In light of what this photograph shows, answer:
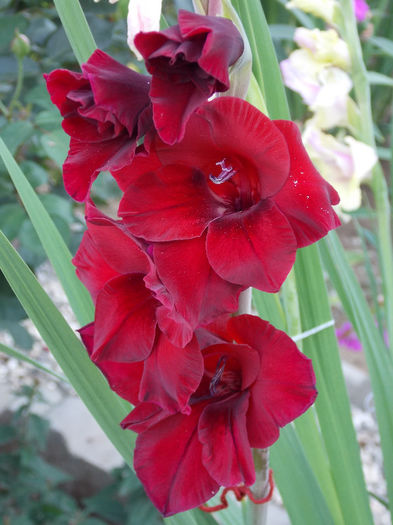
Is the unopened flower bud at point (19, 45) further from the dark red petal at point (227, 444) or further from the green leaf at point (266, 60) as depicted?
the dark red petal at point (227, 444)

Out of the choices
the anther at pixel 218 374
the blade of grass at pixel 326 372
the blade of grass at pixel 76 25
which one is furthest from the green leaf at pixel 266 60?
the anther at pixel 218 374

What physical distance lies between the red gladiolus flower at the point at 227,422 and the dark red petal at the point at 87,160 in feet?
0.39

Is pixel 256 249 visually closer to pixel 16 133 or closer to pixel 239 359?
pixel 239 359

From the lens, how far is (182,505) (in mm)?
353

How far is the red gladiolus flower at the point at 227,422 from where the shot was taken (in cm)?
35

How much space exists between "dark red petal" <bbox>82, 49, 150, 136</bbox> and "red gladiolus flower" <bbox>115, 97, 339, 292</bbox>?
0.06 ft

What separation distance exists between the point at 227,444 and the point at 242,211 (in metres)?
0.13

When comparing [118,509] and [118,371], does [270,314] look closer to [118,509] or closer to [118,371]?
[118,371]

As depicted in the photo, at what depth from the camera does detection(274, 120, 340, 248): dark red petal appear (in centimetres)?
31

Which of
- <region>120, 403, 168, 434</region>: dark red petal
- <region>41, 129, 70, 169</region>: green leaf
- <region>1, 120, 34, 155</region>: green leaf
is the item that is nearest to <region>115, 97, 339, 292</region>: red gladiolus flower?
<region>120, 403, 168, 434</region>: dark red petal

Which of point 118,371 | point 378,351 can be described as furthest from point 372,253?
point 118,371

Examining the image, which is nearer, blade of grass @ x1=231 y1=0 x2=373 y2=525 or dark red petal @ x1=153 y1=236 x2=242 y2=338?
dark red petal @ x1=153 y1=236 x2=242 y2=338

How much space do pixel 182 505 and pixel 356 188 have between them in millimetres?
613

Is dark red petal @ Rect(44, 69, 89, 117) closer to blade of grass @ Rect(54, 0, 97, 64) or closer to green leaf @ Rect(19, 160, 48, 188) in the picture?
blade of grass @ Rect(54, 0, 97, 64)
